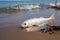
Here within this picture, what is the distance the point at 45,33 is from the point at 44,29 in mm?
470

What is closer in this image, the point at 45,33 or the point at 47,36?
the point at 47,36

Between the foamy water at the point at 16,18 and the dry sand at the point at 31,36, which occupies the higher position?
the dry sand at the point at 31,36

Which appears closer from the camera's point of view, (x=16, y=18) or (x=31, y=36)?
(x=31, y=36)

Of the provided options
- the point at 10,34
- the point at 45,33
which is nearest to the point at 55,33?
the point at 45,33

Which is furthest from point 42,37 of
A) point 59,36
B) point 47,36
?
point 59,36

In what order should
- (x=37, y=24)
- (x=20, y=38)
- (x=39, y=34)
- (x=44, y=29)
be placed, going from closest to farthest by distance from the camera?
(x=20, y=38)
(x=39, y=34)
(x=44, y=29)
(x=37, y=24)

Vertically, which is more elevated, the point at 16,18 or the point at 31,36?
the point at 31,36

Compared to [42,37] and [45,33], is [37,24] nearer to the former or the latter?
[45,33]

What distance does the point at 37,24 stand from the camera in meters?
8.61

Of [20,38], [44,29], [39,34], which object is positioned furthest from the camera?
[44,29]

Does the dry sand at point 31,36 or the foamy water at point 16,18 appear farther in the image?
the foamy water at point 16,18

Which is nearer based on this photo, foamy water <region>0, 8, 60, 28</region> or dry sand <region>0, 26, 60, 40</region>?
dry sand <region>0, 26, 60, 40</region>

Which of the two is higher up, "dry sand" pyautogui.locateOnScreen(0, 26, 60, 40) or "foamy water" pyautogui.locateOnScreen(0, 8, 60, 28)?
"dry sand" pyautogui.locateOnScreen(0, 26, 60, 40)

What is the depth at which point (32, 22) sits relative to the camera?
8742mm
